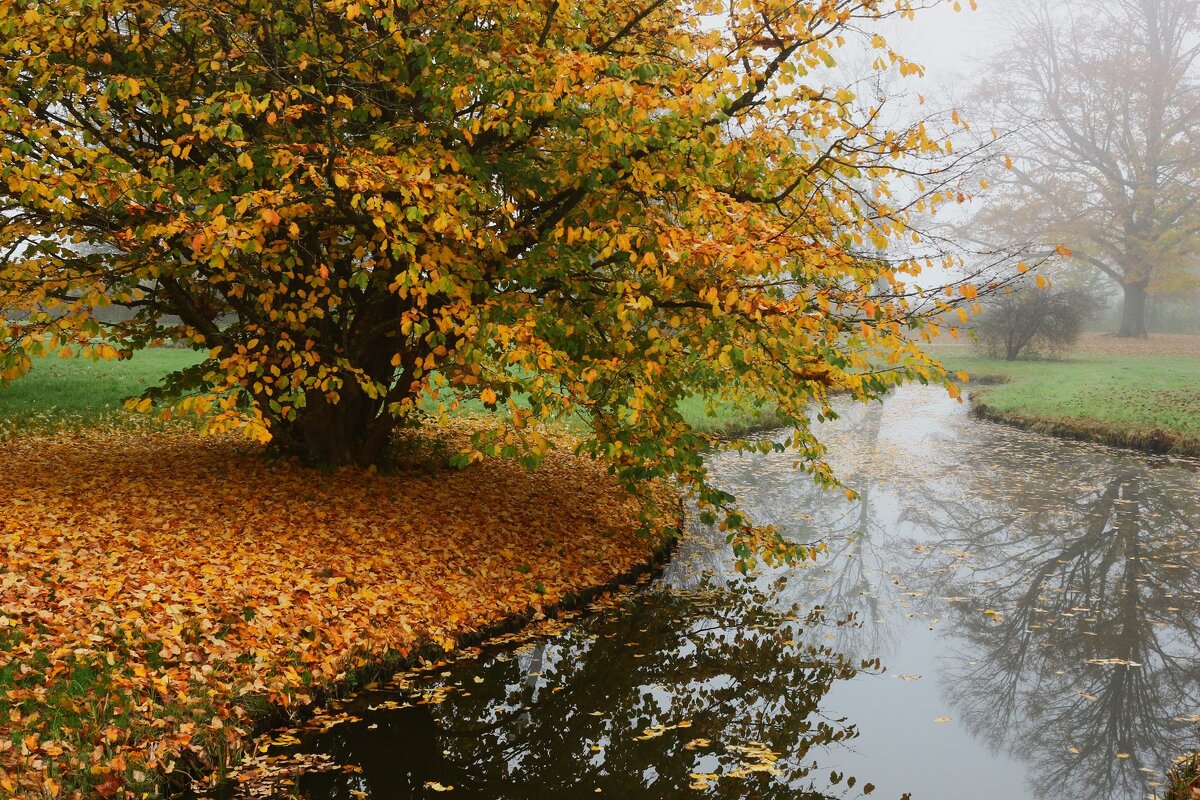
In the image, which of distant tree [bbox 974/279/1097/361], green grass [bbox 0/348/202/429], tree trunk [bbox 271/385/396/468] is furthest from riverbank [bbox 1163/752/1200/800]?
distant tree [bbox 974/279/1097/361]

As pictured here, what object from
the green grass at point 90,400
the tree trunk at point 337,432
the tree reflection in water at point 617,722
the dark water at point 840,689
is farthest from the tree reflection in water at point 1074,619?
the tree trunk at point 337,432

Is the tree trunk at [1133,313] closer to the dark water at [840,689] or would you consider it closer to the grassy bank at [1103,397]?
the grassy bank at [1103,397]

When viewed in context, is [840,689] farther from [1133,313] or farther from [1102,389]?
[1133,313]

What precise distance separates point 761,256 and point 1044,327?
32304 millimetres

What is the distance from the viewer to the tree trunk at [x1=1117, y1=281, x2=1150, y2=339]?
38969 millimetres

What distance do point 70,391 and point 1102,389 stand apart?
2552cm

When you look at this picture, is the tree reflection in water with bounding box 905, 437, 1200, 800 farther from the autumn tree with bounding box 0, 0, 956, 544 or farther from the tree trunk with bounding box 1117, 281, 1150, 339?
the tree trunk with bounding box 1117, 281, 1150, 339

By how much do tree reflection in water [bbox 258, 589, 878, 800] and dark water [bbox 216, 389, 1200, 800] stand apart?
0.8 inches

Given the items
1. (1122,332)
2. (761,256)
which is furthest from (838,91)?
(1122,332)

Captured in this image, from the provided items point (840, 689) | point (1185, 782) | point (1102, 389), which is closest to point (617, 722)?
point (840, 689)

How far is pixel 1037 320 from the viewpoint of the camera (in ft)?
111

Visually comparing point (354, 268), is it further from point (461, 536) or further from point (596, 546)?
point (596, 546)

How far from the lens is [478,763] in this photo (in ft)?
19.8

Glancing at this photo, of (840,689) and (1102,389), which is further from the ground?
(1102,389)
